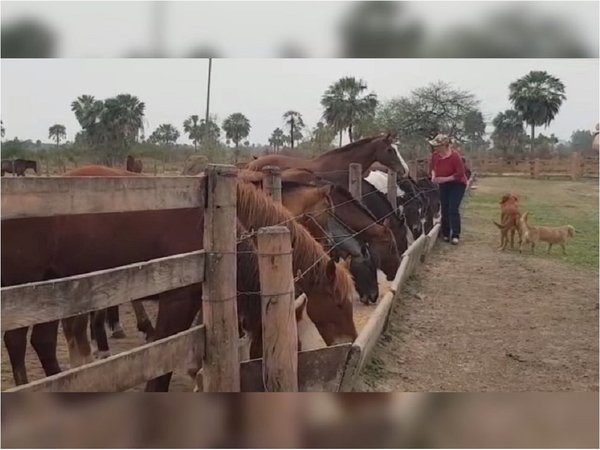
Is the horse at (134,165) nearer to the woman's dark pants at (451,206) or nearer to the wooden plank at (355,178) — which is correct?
the wooden plank at (355,178)

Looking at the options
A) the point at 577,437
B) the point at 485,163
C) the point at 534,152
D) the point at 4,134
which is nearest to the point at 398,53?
the point at 4,134

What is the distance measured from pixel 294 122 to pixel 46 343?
162 centimetres

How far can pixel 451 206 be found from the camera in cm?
472

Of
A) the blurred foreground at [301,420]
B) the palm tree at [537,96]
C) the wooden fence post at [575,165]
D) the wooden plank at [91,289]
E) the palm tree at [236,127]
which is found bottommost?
the blurred foreground at [301,420]

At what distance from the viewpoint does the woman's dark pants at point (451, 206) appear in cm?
432

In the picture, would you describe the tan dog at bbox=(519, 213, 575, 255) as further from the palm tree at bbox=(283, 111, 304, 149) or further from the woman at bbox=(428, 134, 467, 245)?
the palm tree at bbox=(283, 111, 304, 149)

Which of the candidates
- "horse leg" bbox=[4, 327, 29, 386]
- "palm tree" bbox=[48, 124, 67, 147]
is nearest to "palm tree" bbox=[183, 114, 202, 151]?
"palm tree" bbox=[48, 124, 67, 147]

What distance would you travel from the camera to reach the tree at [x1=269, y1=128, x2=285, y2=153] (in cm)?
329

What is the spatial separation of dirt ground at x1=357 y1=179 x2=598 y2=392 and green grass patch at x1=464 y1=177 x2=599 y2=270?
65 mm

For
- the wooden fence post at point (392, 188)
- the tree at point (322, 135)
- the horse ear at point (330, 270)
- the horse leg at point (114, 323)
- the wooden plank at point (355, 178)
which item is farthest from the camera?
the wooden fence post at point (392, 188)

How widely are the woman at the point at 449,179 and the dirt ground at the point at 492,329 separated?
16 centimetres

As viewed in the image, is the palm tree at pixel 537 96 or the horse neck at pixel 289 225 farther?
the palm tree at pixel 537 96

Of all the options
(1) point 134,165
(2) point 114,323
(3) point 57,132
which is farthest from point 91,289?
(2) point 114,323

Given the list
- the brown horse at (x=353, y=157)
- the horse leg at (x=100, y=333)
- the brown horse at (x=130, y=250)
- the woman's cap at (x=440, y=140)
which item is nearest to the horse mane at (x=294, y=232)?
the brown horse at (x=130, y=250)
